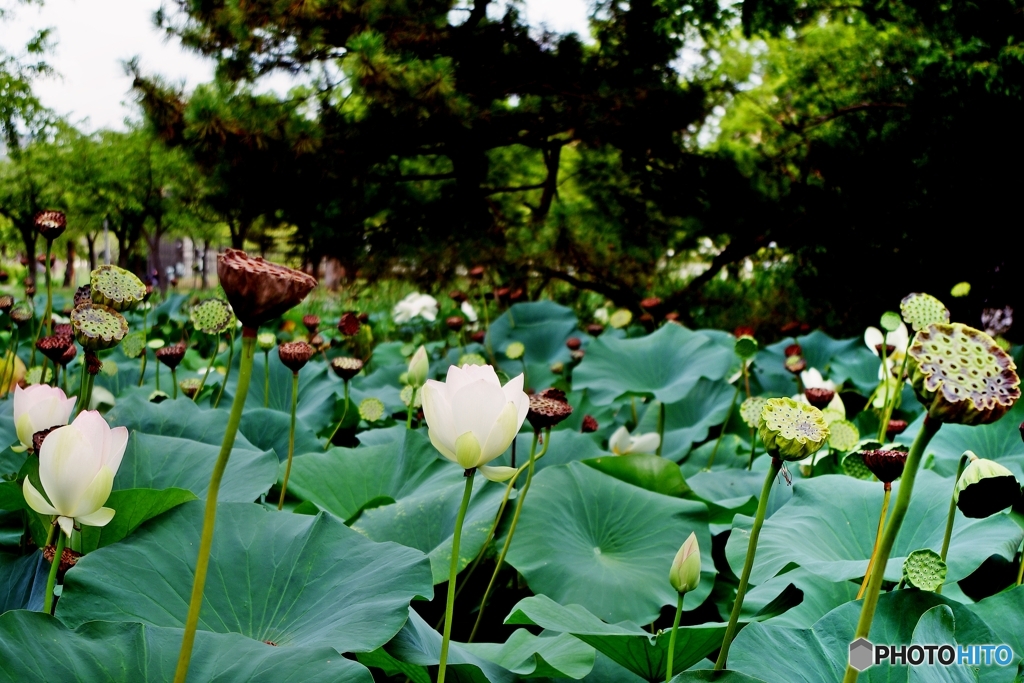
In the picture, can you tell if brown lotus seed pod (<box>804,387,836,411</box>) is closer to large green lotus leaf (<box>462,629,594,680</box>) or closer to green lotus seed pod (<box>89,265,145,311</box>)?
large green lotus leaf (<box>462,629,594,680</box>)

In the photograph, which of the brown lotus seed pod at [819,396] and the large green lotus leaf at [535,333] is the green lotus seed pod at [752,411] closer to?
the brown lotus seed pod at [819,396]

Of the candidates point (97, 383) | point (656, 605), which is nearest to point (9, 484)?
point (656, 605)

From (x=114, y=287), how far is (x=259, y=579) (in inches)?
16.4

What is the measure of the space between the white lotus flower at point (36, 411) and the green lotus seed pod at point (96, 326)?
0.46 feet

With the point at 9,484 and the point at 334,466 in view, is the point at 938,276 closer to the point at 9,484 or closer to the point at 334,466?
the point at 334,466

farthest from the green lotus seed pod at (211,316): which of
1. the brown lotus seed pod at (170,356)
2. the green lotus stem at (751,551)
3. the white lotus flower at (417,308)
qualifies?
the white lotus flower at (417,308)

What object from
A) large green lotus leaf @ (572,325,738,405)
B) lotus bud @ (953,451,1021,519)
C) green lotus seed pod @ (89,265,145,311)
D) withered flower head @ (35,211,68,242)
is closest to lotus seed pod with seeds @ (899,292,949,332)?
lotus bud @ (953,451,1021,519)

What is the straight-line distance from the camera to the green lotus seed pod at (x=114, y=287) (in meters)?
0.86

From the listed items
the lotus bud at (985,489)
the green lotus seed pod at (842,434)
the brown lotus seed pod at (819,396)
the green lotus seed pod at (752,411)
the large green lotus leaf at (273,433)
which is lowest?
→ the large green lotus leaf at (273,433)

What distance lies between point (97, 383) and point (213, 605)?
1.38m

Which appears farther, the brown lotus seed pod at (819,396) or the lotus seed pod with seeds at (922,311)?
the brown lotus seed pod at (819,396)

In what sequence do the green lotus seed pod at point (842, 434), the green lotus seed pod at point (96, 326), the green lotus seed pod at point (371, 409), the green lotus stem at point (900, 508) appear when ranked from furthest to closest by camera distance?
the green lotus seed pod at point (371, 409) < the green lotus seed pod at point (842, 434) < the green lotus seed pod at point (96, 326) < the green lotus stem at point (900, 508)

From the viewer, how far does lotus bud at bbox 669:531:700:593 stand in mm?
638

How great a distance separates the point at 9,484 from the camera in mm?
773
